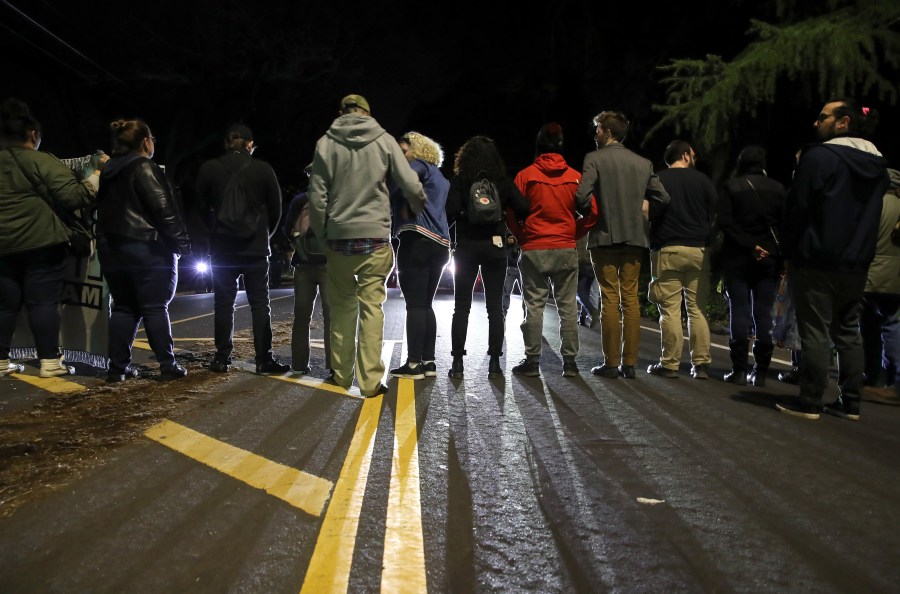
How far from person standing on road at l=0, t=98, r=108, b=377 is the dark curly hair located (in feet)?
9.98

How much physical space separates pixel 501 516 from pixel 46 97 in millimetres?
26163

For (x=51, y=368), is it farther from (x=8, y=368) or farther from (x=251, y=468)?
(x=251, y=468)

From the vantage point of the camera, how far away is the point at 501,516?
109 inches

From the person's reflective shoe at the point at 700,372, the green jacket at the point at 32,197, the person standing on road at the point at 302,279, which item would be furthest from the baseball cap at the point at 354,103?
the person's reflective shoe at the point at 700,372

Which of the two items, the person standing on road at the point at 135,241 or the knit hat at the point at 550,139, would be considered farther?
the knit hat at the point at 550,139

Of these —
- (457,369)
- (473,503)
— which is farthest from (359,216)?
(473,503)

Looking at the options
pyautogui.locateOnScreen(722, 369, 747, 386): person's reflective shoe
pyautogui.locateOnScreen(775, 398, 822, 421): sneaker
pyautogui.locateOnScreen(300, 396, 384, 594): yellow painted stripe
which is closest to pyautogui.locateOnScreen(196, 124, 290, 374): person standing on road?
pyautogui.locateOnScreen(300, 396, 384, 594): yellow painted stripe

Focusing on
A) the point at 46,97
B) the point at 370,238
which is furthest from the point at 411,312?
the point at 46,97

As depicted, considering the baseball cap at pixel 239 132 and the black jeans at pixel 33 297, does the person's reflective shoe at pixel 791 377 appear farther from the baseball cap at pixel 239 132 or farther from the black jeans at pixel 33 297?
the black jeans at pixel 33 297

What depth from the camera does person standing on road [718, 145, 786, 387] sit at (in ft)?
18.5

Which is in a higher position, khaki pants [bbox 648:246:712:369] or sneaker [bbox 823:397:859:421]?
khaki pants [bbox 648:246:712:369]

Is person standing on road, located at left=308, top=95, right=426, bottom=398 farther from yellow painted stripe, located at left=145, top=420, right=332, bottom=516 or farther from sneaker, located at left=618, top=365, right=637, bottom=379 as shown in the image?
sneaker, located at left=618, top=365, right=637, bottom=379

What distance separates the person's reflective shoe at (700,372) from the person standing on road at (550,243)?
3.43 feet

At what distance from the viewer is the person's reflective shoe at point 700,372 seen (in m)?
5.80
